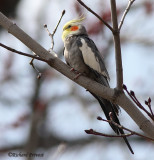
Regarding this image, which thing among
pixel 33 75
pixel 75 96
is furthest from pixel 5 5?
pixel 75 96

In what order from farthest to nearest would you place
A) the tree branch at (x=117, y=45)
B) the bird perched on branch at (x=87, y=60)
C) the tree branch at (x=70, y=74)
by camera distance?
the bird perched on branch at (x=87, y=60) → the tree branch at (x=70, y=74) → the tree branch at (x=117, y=45)

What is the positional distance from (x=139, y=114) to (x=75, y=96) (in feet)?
15.2

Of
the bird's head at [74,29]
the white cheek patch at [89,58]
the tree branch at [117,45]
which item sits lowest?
the tree branch at [117,45]

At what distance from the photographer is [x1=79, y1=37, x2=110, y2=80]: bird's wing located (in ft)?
12.3

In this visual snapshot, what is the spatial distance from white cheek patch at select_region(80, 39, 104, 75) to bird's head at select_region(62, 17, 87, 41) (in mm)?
534

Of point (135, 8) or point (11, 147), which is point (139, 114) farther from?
point (11, 147)

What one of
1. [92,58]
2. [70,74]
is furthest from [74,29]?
[70,74]

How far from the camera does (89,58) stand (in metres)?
3.80

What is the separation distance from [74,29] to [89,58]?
2.88 ft

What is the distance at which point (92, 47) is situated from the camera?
3.97m

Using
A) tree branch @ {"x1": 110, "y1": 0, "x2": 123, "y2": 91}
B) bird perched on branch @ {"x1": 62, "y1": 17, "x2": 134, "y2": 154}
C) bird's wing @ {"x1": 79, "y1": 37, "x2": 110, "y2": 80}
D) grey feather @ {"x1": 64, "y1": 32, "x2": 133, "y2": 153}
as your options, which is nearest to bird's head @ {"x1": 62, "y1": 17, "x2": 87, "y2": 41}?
bird perched on branch @ {"x1": 62, "y1": 17, "x2": 134, "y2": 154}

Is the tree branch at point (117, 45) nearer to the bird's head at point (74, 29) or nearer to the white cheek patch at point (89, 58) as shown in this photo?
the white cheek patch at point (89, 58)

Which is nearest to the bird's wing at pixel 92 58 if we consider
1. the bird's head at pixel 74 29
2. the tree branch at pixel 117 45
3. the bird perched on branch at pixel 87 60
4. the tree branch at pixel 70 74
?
the bird perched on branch at pixel 87 60

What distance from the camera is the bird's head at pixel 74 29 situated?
175 inches
